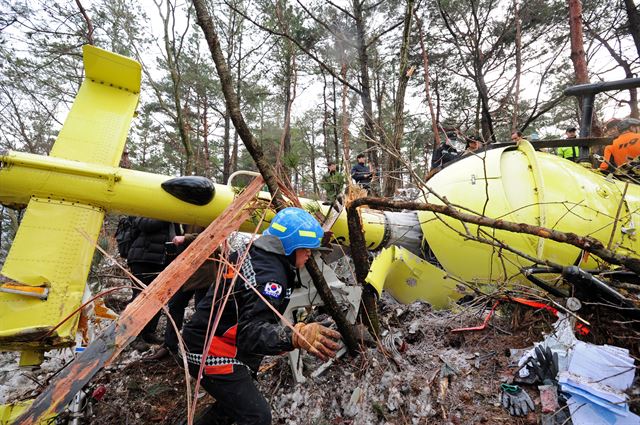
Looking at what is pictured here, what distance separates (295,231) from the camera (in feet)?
7.26

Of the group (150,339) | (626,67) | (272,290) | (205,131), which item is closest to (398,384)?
(272,290)

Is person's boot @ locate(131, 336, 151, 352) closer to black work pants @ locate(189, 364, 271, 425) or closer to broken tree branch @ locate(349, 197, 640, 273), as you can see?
black work pants @ locate(189, 364, 271, 425)

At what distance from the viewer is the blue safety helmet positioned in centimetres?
221

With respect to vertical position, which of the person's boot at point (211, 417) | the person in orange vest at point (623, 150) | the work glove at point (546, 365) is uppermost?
the person in orange vest at point (623, 150)

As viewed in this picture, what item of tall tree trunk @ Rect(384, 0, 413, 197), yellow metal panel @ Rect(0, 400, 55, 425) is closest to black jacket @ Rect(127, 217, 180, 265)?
yellow metal panel @ Rect(0, 400, 55, 425)

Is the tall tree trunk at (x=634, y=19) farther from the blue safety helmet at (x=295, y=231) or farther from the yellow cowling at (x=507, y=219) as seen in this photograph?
the blue safety helmet at (x=295, y=231)

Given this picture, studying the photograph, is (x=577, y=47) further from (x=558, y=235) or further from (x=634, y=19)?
(x=558, y=235)

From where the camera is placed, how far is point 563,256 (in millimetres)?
2781

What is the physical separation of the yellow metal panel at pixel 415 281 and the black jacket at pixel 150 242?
2577 millimetres

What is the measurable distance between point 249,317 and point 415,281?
196cm

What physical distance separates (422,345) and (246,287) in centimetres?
180

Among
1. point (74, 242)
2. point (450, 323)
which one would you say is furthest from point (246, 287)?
point (450, 323)

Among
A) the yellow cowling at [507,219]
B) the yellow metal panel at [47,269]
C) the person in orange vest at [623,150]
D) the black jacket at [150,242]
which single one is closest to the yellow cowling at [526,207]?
the yellow cowling at [507,219]

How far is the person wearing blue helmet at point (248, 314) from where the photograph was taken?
6.57 ft
